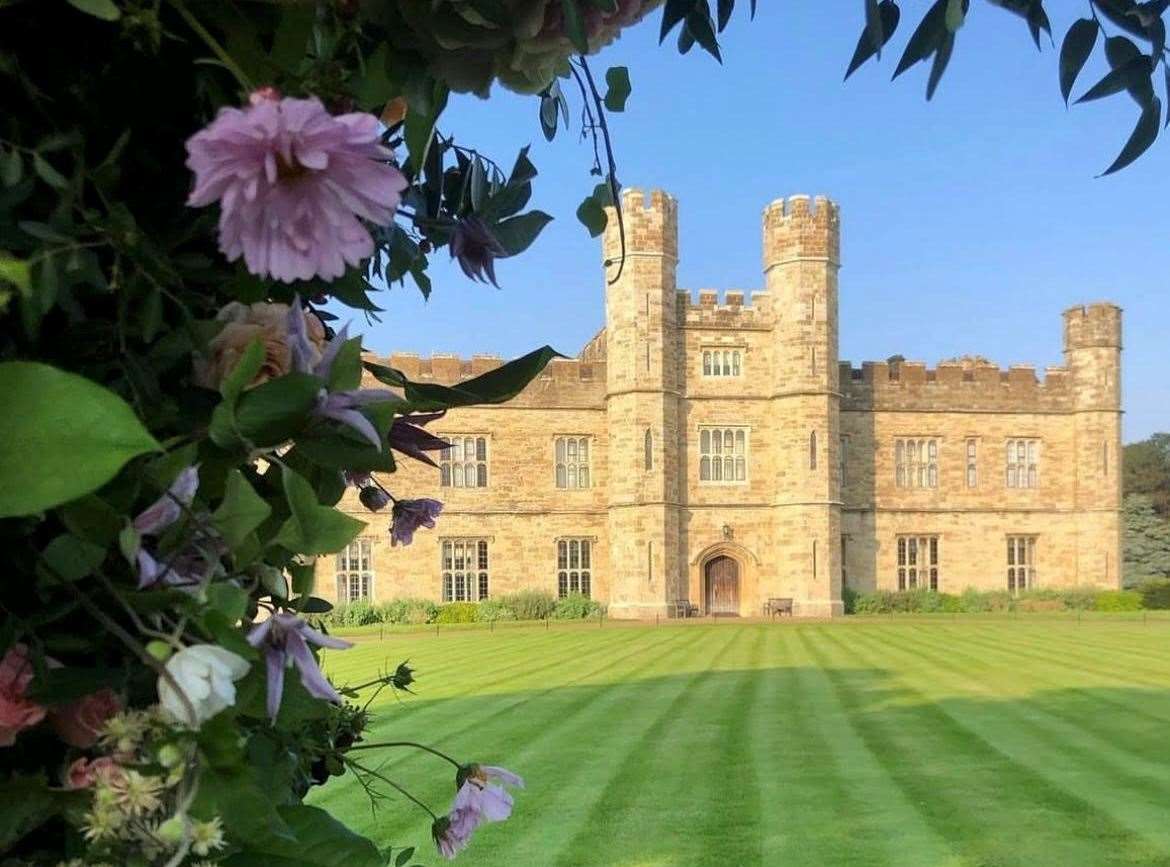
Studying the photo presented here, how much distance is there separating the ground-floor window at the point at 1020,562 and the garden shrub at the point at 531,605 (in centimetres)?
1183

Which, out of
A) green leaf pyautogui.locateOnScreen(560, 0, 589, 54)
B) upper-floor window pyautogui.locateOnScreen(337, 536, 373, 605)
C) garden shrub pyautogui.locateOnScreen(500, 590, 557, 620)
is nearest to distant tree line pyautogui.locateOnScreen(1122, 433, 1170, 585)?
garden shrub pyautogui.locateOnScreen(500, 590, 557, 620)

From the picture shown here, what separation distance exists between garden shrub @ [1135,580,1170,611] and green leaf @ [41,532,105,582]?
28.4m

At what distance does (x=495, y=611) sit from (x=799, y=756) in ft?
58.6

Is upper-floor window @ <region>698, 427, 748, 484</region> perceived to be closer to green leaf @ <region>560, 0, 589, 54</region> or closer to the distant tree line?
the distant tree line

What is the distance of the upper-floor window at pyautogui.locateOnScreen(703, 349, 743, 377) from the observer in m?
25.2

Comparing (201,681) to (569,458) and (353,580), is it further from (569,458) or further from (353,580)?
(353,580)

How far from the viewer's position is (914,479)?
1037 inches

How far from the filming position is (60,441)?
1.69 feet

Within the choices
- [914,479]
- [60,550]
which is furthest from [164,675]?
[914,479]

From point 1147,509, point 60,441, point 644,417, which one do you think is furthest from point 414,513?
point 1147,509

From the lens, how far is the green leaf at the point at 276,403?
0.61 metres

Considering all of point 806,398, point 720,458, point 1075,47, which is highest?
point 806,398

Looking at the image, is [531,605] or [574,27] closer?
[574,27]

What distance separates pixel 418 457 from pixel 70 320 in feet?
1.16
